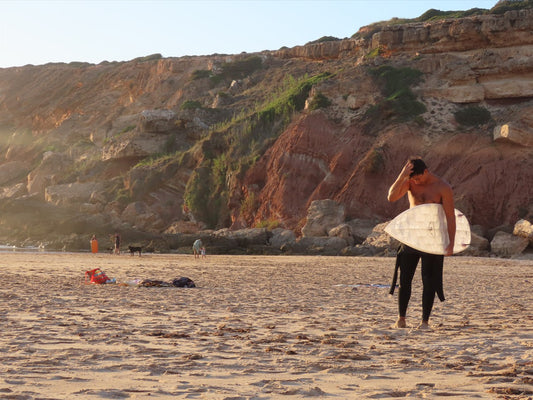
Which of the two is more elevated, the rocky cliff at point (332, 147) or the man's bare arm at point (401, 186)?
the rocky cliff at point (332, 147)

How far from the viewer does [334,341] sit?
6.29 meters

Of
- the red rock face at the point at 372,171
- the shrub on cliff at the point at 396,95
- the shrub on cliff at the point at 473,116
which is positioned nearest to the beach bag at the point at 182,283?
the red rock face at the point at 372,171

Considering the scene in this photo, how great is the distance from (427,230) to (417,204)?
404 mm

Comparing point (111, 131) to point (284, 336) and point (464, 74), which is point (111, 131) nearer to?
point (464, 74)

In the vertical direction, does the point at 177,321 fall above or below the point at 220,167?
below

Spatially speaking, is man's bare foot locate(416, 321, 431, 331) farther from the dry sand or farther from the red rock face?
the red rock face

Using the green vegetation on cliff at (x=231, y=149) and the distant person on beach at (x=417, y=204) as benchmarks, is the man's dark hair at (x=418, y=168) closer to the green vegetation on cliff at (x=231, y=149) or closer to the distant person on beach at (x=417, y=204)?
the distant person on beach at (x=417, y=204)

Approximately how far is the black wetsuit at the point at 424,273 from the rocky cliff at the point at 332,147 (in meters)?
26.5

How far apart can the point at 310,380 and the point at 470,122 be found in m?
35.0

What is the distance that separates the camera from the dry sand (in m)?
4.25

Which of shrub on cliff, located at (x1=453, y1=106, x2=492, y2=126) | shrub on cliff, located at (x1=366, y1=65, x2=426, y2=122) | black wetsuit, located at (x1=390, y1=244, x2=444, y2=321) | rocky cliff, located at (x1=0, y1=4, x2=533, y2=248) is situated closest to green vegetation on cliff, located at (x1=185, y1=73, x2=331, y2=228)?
rocky cliff, located at (x1=0, y1=4, x2=533, y2=248)

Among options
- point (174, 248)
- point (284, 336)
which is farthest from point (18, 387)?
point (174, 248)

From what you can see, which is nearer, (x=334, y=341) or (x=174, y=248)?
(x=334, y=341)

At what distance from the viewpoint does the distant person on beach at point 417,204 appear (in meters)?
7.25
